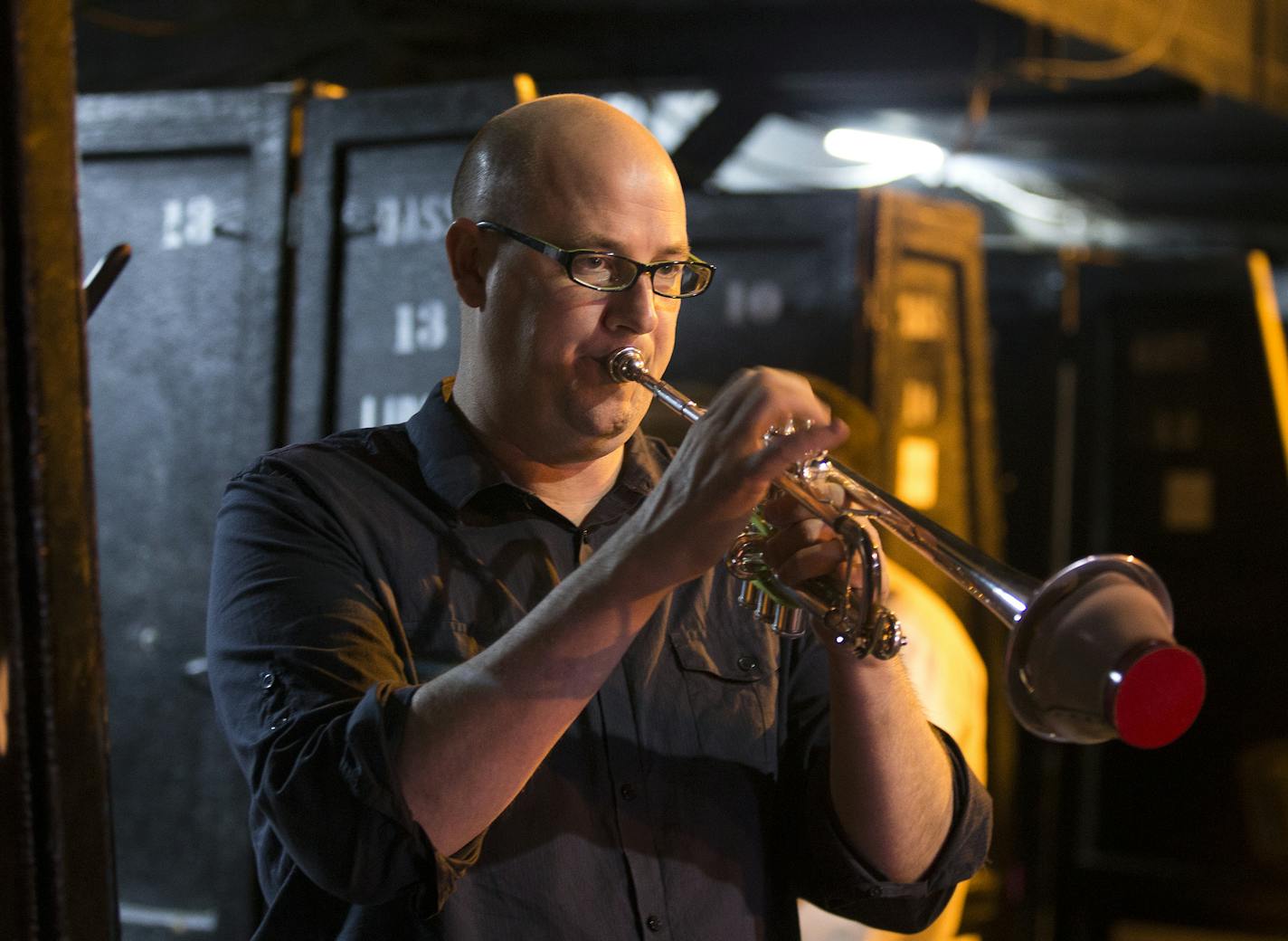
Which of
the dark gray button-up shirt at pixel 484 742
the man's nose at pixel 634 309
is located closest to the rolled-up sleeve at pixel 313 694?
the dark gray button-up shirt at pixel 484 742

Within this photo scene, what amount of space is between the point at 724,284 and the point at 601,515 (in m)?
2.51

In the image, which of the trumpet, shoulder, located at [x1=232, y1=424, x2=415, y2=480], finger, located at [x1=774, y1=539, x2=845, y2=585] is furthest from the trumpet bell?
shoulder, located at [x1=232, y1=424, x2=415, y2=480]

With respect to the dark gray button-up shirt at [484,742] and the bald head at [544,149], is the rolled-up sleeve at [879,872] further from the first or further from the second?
the bald head at [544,149]

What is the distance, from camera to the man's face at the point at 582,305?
165 centimetres

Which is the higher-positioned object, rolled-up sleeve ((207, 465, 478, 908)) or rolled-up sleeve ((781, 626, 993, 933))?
rolled-up sleeve ((207, 465, 478, 908))

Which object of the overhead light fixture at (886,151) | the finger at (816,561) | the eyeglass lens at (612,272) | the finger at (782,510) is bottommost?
the finger at (816,561)

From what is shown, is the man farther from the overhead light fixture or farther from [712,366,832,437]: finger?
the overhead light fixture

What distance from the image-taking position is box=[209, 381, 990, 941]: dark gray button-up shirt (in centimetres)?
145

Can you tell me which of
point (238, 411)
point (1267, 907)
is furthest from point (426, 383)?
point (1267, 907)

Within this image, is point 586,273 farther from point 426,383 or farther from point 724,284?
point 724,284

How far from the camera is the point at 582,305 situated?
166 centimetres

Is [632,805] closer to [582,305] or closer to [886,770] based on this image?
[886,770]

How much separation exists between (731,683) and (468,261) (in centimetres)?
57

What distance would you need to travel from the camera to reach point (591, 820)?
163cm
